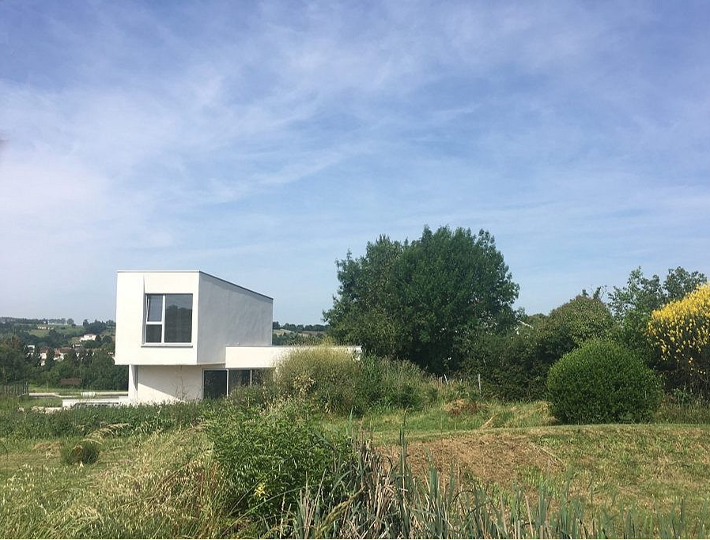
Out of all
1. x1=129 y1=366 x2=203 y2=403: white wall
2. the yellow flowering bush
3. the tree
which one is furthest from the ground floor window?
the tree

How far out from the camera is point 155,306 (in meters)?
23.8

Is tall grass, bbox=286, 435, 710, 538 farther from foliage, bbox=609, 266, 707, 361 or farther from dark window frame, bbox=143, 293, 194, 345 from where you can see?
dark window frame, bbox=143, 293, 194, 345

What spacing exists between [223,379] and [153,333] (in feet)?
11.1

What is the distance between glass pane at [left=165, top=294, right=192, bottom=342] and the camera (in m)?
23.5

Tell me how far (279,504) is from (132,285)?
19.1 meters

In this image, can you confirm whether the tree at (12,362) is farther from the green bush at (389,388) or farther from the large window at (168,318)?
the green bush at (389,388)

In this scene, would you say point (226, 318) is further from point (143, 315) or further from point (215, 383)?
point (143, 315)

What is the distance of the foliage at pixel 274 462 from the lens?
581 cm

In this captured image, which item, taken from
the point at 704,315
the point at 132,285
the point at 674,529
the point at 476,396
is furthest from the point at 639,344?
the point at 132,285

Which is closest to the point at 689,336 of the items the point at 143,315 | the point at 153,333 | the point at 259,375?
the point at 259,375

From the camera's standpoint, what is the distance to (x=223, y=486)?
20.0 feet

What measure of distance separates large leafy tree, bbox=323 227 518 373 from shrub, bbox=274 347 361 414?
11058 mm

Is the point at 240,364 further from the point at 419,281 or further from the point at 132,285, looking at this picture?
the point at 419,281

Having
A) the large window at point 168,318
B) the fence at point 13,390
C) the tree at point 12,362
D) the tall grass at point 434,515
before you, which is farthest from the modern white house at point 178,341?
the tall grass at point 434,515
